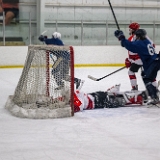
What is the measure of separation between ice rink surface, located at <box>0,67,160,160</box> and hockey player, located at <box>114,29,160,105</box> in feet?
0.66

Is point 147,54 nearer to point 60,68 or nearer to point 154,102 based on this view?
point 154,102

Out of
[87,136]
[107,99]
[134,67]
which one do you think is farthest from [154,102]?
[87,136]

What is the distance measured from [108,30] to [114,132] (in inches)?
283

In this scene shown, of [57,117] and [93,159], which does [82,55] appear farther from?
[93,159]

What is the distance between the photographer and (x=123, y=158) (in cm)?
333

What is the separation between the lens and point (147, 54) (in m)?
5.08

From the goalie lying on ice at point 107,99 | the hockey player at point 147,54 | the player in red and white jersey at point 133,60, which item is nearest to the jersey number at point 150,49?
the hockey player at point 147,54

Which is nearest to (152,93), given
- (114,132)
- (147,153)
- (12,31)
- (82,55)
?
(114,132)

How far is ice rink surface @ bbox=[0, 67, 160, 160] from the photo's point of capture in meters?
3.41

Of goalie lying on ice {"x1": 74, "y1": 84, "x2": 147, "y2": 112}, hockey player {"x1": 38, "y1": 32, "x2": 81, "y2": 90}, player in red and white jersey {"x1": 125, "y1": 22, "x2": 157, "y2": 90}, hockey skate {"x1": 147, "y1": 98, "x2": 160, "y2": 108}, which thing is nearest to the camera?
hockey player {"x1": 38, "y1": 32, "x2": 81, "y2": 90}

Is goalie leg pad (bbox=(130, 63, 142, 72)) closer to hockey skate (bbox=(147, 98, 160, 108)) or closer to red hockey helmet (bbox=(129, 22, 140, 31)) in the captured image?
red hockey helmet (bbox=(129, 22, 140, 31))

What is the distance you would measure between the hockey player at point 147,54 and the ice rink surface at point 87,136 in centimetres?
20

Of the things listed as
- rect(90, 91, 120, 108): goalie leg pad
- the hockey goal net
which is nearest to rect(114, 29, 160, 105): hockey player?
rect(90, 91, 120, 108): goalie leg pad

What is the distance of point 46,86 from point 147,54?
1.09 meters
